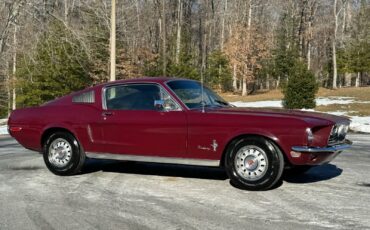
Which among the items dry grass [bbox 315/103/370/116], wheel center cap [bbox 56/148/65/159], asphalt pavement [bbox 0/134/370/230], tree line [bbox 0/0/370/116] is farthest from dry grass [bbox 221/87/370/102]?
wheel center cap [bbox 56/148/65/159]

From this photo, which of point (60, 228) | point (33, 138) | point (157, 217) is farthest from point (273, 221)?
point (33, 138)

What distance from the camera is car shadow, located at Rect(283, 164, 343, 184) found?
7.68m

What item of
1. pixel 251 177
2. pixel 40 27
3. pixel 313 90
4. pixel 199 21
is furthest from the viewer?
pixel 199 21

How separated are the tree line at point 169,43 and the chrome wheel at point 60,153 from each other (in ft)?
19.3

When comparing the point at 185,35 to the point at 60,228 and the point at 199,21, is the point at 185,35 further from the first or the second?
the point at 60,228

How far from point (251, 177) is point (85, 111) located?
9.59 feet

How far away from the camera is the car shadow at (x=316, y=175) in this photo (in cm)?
768

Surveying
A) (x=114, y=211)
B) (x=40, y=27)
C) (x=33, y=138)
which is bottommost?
(x=114, y=211)

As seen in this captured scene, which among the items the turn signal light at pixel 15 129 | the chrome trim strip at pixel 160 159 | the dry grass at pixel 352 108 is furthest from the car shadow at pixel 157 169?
the dry grass at pixel 352 108

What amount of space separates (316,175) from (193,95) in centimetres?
240

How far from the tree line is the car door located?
5594 millimetres

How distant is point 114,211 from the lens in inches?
231

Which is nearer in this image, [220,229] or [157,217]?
[220,229]

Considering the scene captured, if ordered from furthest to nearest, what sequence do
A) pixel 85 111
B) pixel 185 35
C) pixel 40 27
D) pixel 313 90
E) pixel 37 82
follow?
1. pixel 185 35
2. pixel 37 82
3. pixel 313 90
4. pixel 40 27
5. pixel 85 111
